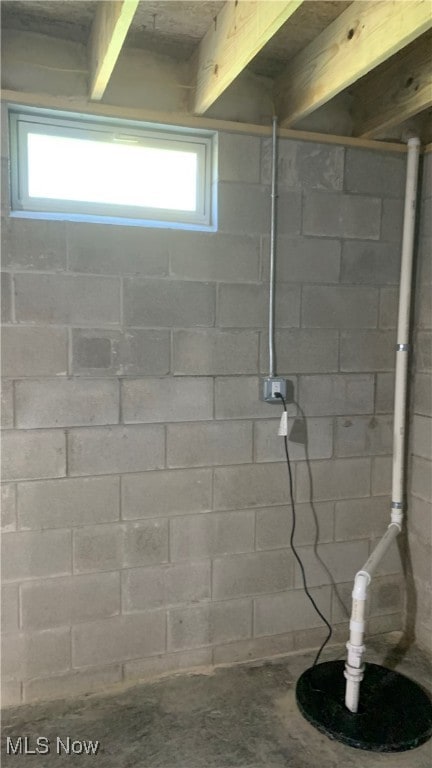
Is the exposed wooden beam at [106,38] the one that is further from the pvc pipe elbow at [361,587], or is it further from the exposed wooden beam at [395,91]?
the pvc pipe elbow at [361,587]

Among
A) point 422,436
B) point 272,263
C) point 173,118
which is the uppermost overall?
point 173,118

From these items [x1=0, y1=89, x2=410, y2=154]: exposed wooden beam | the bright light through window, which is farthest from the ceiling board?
the bright light through window

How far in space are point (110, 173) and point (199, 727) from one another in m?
1.99

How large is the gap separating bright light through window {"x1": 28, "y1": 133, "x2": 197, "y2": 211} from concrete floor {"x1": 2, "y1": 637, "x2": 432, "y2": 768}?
183 centimetres

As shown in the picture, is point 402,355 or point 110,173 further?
point 402,355

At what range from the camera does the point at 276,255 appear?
7.00 ft

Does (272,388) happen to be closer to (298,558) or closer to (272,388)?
(272,388)

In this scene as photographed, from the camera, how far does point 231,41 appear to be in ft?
5.38

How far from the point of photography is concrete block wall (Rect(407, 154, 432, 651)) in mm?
2271

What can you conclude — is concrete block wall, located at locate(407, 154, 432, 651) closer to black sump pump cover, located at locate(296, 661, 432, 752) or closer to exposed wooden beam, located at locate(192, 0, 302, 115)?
black sump pump cover, located at locate(296, 661, 432, 752)

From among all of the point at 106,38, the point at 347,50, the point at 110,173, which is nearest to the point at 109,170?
the point at 110,173

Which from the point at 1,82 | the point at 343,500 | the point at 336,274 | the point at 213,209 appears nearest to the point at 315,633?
the point at 343,500

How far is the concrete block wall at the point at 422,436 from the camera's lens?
2.27 metres

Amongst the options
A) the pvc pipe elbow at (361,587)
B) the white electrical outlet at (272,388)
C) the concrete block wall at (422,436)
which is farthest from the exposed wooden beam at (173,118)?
the pvc pipe elbow at (361,587)
